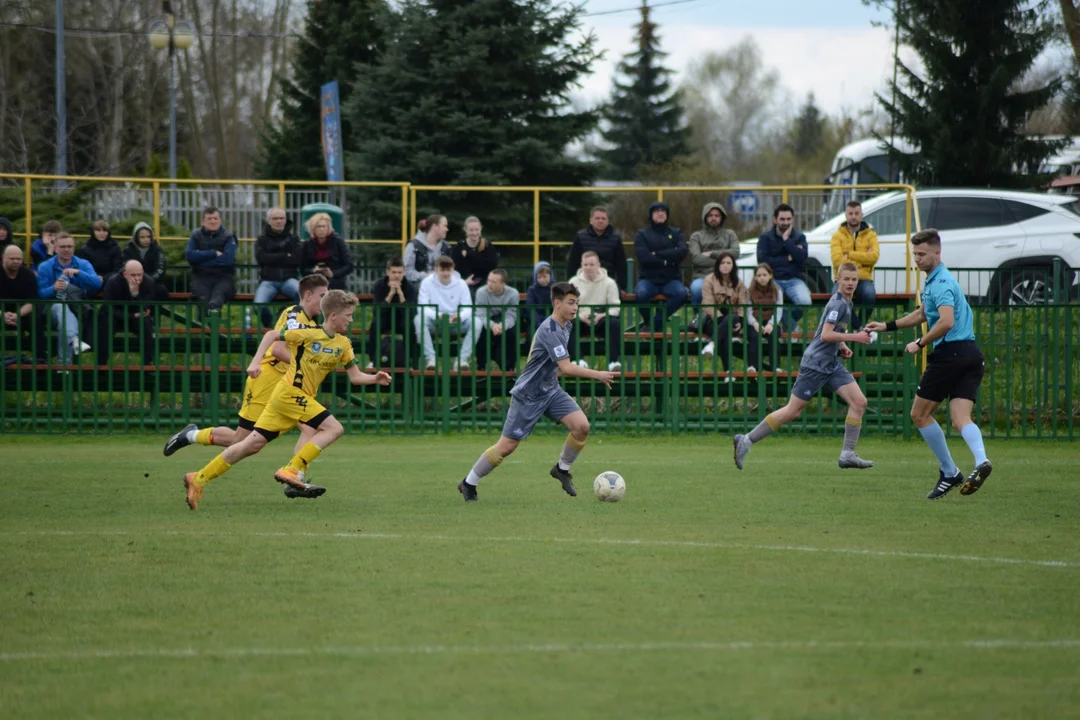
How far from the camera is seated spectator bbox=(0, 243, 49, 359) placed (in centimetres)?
1655

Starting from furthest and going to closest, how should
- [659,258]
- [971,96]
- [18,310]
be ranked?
[971,96] → [659,258] → [18,310]

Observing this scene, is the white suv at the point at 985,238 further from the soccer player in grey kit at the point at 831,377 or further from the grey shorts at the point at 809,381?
the grey shorts at the point at 809,381

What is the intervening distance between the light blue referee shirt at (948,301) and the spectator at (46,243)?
11670mm

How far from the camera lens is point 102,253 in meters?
18.3

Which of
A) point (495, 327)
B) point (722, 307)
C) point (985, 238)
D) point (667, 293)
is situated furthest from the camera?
point (985, 238)

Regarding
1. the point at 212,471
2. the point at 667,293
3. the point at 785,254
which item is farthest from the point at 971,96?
the point at 212,471

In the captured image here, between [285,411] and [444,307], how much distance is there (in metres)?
6.43

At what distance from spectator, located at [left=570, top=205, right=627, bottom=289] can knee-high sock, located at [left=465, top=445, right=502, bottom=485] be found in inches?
317

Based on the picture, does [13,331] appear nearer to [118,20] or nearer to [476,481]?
[476,481]

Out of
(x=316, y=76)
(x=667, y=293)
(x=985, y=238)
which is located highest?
(x=316, y=76)

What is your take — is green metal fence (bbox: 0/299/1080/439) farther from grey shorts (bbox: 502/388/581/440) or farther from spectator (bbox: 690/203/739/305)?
grey shorts (bbox: 502/388/581/440)

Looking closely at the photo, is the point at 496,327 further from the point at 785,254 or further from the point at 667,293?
the point at 785,254

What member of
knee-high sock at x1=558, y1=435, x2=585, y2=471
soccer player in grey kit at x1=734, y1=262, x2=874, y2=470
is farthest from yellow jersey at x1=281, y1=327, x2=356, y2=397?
soccer player in grey kit at x1=734, y1=262, x2=874, y2=470

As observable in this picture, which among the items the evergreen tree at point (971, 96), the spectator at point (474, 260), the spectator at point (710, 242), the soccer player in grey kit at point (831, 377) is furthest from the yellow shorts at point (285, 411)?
the evergreen tree at point (971, 96)
